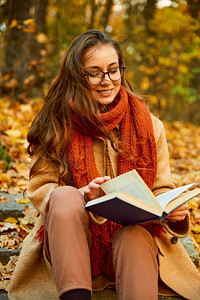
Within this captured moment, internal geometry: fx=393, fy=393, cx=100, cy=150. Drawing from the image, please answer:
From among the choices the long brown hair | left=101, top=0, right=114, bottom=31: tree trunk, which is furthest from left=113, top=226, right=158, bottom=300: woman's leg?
left=101, top=0, right=114, bottom=31: tree trunk

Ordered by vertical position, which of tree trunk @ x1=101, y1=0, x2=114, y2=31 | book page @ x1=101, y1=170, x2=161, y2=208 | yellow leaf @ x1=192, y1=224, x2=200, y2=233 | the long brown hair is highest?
tree trunk @ x1=101, y1=0, x2=114, y2=31

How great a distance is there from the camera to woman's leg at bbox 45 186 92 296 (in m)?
1.78

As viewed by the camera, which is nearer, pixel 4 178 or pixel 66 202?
pixel 66 202

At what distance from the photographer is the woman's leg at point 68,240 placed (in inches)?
70.1

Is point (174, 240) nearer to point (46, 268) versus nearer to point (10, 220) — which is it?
point (46, 268)

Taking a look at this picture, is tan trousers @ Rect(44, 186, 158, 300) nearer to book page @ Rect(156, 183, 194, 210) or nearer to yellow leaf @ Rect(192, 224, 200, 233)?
book page @ Rect(156, 183, 194, 210)

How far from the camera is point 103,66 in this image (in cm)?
234

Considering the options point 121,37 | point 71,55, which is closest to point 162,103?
point 121,37

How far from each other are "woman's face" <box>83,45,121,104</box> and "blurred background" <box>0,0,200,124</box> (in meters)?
2.97

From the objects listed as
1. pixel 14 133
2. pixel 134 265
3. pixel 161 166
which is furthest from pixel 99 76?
pixel 14 133

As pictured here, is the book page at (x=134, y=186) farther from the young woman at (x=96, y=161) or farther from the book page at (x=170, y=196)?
the young woman at (x=96, y=161)

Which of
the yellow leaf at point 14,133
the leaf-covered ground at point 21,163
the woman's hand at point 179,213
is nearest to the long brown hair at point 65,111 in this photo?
the woman's hand at point 179,213

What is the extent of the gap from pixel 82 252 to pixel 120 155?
0.67 metres

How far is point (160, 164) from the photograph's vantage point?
239cm
